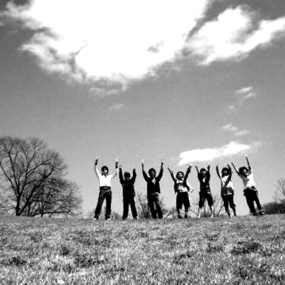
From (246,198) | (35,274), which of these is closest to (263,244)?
(35,274)

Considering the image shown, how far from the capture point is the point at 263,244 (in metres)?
7.73

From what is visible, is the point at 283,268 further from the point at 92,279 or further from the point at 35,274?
the point at 35,274

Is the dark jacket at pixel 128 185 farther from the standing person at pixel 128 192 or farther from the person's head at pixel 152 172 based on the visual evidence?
the person's head at pixel 152 172

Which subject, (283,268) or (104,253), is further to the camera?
(104,253)

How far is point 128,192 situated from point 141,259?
11.1 metres

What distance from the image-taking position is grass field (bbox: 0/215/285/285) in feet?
15.5

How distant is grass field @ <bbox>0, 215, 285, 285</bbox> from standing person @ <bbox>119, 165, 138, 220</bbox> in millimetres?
7234

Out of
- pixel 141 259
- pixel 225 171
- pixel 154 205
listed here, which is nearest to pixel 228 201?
pixel 225 171

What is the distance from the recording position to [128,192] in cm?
1739

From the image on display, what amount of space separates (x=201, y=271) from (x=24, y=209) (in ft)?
189

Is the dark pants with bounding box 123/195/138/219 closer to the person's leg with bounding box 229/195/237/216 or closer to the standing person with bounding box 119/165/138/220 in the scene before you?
the standing person with bounding box 119/165/138/220

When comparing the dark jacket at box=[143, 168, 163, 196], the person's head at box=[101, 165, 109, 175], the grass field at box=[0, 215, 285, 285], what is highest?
the person's head at box=[101, 165, 109, 175]

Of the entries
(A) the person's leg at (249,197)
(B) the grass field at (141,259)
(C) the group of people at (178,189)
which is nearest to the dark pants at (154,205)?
(C) the group of people at (178,189)

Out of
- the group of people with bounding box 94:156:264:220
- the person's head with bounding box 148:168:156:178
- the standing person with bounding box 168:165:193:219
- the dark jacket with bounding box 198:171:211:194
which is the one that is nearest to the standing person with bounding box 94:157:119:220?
the group of people with bounding box 94:156:264:220
